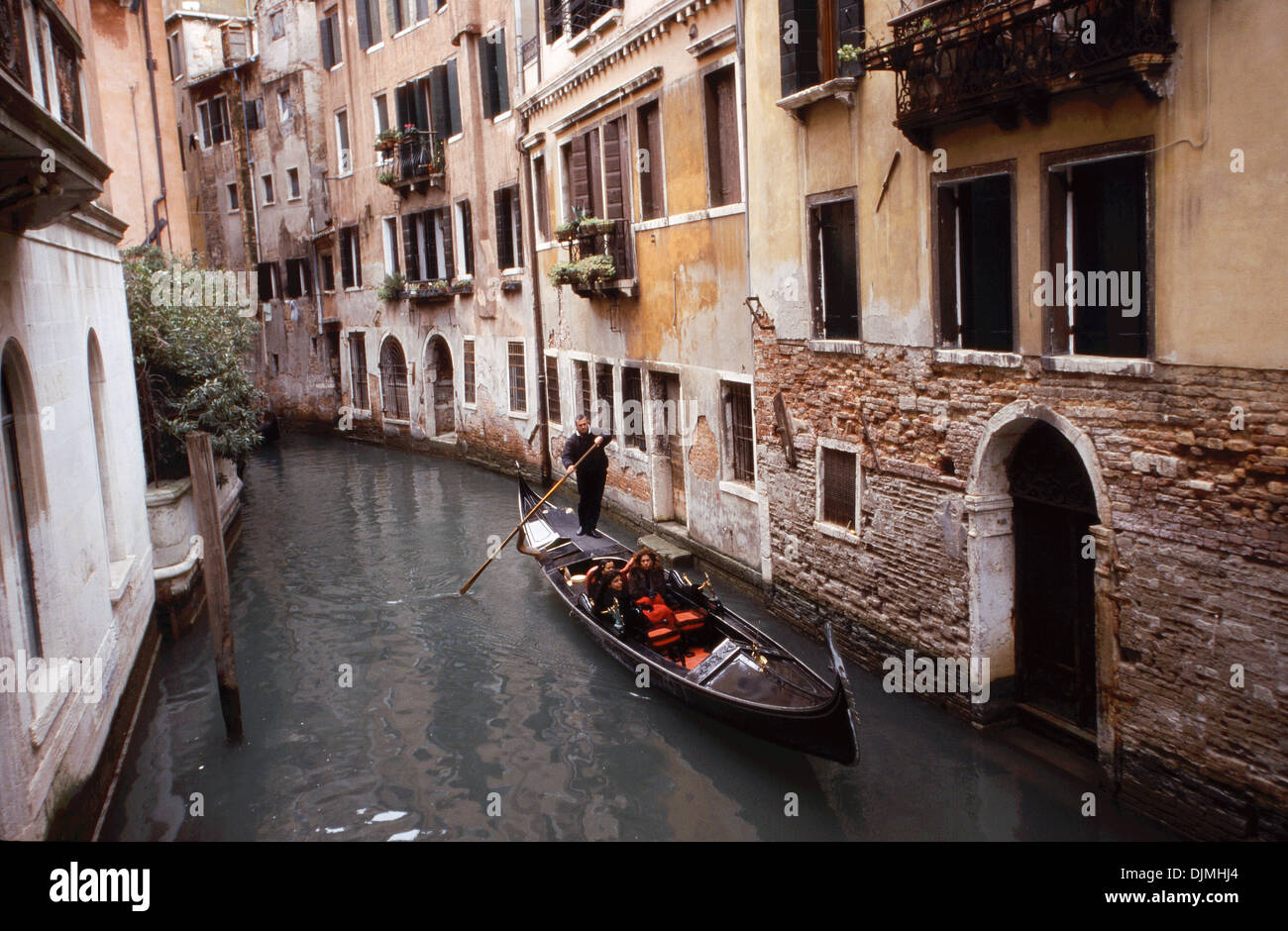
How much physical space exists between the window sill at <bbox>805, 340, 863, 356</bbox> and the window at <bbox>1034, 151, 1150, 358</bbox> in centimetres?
200

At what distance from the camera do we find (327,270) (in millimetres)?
26922

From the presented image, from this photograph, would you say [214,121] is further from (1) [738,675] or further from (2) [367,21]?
(1) [738,675]

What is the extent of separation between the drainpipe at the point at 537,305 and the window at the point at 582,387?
151 cm

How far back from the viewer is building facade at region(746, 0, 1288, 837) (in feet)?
18.6

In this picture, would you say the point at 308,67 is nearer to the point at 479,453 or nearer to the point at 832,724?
the point at 479,453

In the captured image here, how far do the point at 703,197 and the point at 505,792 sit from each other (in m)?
6.68

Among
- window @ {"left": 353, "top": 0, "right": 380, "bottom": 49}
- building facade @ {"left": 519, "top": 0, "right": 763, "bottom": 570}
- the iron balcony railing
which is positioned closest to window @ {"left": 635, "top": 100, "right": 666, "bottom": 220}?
building facade @ {"left": 519, "top": 0, "right": 763, "bottom": 570}

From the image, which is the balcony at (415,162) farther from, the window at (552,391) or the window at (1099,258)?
the window at (1099,258)

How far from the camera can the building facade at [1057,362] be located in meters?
5.66

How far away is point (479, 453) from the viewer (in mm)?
21094

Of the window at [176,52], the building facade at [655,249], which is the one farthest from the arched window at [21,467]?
the window at [176,52]

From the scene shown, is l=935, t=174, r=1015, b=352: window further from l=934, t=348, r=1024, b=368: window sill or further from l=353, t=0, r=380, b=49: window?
l=353, t=0, r=380, b=49: window
